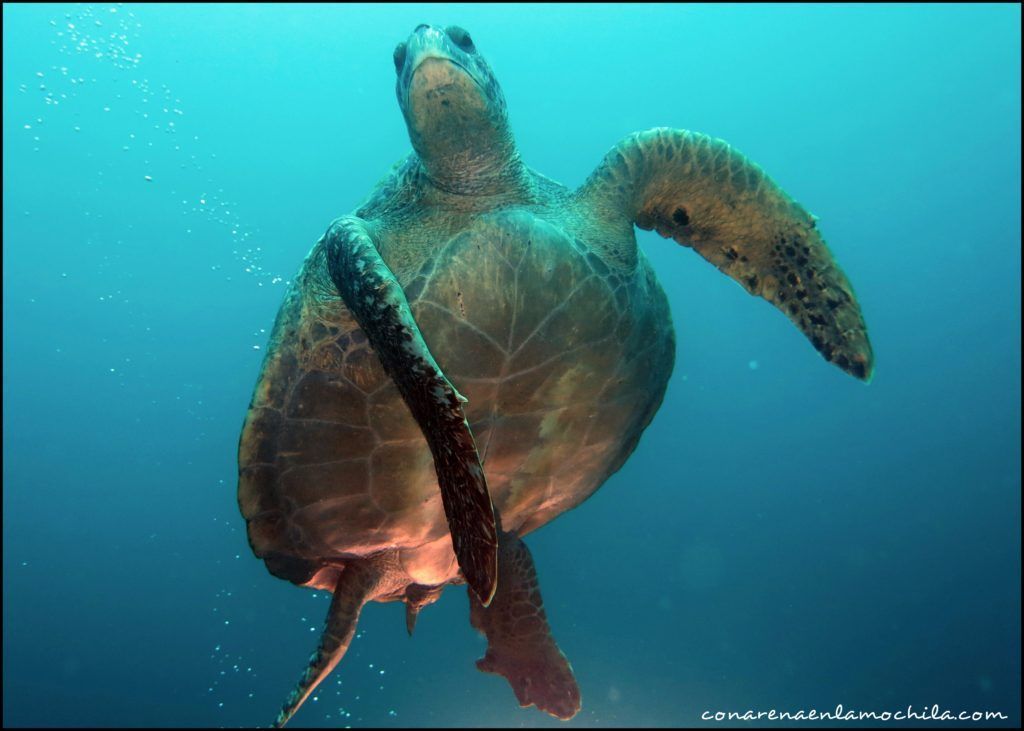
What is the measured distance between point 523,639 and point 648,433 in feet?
107

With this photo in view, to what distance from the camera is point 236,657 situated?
2923 centimetres

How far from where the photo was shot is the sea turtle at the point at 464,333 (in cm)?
247

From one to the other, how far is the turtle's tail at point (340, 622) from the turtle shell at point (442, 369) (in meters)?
0.33

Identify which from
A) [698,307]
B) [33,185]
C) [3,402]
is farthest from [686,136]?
[3,402]

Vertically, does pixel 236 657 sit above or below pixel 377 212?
below

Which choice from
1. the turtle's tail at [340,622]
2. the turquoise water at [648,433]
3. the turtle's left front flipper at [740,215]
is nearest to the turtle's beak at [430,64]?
the turtle's left front flipper at [740,215]

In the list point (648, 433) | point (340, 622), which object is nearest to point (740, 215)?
point (340, 622)

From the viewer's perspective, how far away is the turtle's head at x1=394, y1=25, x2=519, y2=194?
8.40 ft

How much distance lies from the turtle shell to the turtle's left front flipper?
0.66 metres

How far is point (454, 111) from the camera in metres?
2.73

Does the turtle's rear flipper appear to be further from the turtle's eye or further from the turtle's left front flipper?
the turtle's eye

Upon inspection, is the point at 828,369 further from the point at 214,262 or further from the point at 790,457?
the point at 214,262

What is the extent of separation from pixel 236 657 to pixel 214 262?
69.2 feet

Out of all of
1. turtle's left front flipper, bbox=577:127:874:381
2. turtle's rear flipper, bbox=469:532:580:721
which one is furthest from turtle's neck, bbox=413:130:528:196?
turtle's rear flipper, bbox=469:532:580:721
